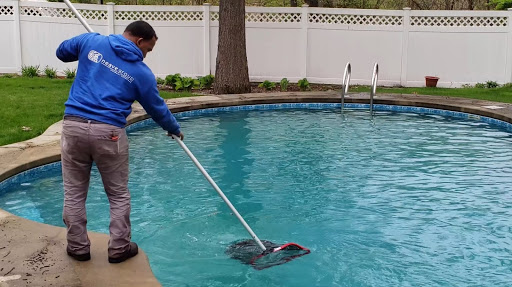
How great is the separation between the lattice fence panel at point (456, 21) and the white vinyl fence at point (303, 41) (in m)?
0.02

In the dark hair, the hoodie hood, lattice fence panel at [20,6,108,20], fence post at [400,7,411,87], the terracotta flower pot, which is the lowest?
the terracotta flower pot

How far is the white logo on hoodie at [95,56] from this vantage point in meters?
3.53

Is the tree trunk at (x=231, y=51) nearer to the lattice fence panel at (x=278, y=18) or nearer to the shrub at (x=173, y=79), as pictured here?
the shrub at (x=173, y=79)

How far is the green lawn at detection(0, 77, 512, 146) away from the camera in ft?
26.6

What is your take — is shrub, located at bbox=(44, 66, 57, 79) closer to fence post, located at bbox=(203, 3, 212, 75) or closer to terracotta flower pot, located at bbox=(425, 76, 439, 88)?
fence post, located at bbox=(203, 3, 212, 75)

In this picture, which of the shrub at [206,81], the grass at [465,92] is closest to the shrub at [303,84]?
the grass at [465,92]

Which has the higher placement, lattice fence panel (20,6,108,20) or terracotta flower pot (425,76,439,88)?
lattice fence panel (20,6,108,20)

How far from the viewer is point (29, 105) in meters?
9.70

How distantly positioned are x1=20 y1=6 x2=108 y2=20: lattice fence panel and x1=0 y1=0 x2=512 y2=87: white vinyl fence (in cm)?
2

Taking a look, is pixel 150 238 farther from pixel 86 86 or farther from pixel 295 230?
Result: pixel 86 86

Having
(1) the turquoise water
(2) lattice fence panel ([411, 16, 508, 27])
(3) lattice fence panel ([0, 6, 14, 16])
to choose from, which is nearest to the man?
Result: (1) the turquoise water

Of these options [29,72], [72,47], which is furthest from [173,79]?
[72,47]

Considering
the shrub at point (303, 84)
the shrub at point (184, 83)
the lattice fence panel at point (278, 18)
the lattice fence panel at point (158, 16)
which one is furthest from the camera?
the lattice fence panel at point (278, 18)

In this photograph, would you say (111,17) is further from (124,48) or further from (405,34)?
(124,48)
